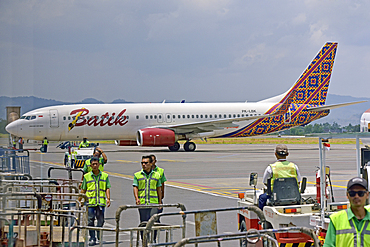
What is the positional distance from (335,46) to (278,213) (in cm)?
4363

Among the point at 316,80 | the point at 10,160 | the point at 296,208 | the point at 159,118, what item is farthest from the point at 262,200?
the point at 316,80

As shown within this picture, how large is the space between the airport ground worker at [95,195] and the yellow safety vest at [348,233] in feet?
18.3

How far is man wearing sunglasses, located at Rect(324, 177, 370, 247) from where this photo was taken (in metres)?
4.54

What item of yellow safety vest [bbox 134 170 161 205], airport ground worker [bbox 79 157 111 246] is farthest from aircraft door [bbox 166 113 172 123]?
yellow safety vest [bbox 134 170 161 205]

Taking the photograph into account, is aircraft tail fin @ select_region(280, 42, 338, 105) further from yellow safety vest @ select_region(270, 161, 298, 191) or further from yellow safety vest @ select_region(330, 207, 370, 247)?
yellow safety vest @ select_region(330, 207, 370, 247)

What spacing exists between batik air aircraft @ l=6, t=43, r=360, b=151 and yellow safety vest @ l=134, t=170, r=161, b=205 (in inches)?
1077

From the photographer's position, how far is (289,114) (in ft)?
146

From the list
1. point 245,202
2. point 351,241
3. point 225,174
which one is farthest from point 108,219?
point 225,174

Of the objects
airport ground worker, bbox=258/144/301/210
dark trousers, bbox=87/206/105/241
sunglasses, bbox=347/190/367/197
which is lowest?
dark trousers, bbox=87/206/105/241

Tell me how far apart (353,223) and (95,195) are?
590cm

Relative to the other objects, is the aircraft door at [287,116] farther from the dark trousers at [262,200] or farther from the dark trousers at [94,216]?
the dark trousers at [262,200]

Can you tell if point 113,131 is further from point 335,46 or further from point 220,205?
point 220,205

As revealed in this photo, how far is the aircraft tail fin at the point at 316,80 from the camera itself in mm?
46625

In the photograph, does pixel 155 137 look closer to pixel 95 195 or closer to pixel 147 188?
pixel 95 195
